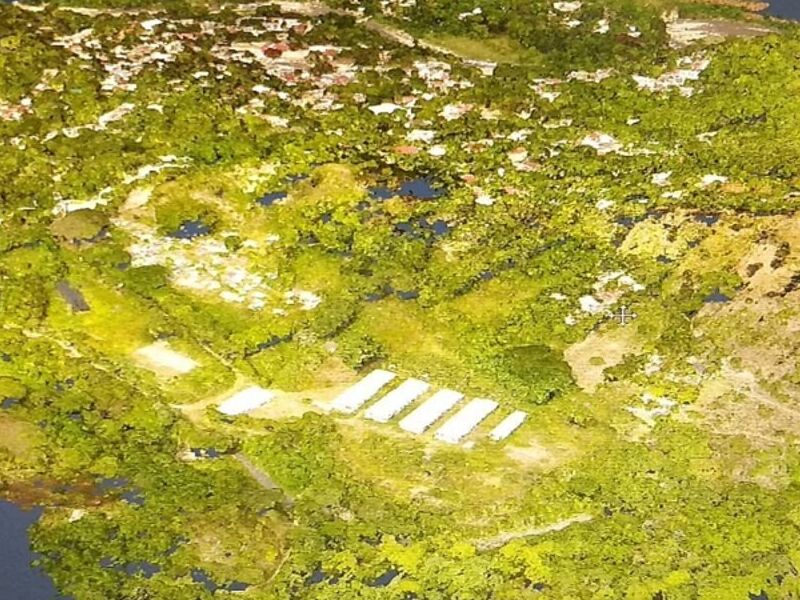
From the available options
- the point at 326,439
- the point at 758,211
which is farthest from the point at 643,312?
the point at 326,439

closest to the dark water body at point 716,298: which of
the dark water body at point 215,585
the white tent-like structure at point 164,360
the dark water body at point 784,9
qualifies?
the white tent-like structure at point 164,360

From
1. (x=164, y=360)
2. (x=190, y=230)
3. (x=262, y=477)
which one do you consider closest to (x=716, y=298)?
(x=262, y=477)

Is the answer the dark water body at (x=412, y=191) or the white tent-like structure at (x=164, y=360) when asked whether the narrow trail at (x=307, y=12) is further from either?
the white tent-like structure at (x=164, y=360)

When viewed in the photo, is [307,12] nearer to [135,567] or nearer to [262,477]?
[262,477]

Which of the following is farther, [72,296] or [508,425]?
[72,296]

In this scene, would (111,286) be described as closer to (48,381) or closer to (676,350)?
(48,381)

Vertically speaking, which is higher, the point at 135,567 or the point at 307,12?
the point at 307,12

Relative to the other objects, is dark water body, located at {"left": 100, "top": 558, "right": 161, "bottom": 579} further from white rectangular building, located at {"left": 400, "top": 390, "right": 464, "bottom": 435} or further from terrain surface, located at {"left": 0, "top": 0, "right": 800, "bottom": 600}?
white rectangular building, located at {"left": 400, "top": 390, "right": 464, "bottom": 435}
